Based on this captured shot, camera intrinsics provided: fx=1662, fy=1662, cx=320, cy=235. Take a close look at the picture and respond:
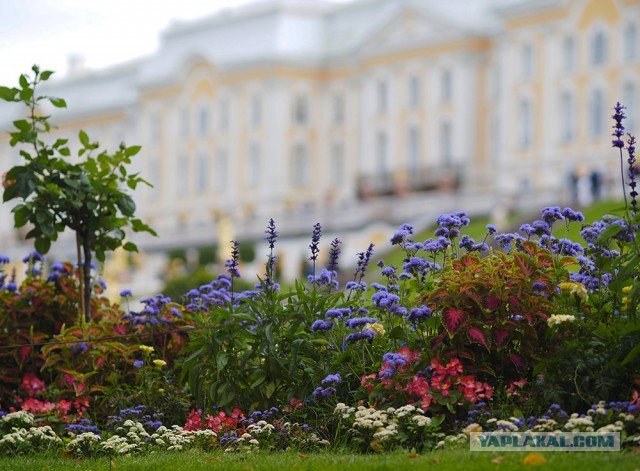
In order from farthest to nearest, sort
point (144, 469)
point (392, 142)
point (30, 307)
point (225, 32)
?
point (225, 32) → point (392, 142) → point (30, 307) → point (144, 469)

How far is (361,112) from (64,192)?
4659 centimetres

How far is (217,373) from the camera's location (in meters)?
8.57

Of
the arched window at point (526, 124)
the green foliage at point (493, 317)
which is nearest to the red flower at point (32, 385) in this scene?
the green foliage at point (493, 317)

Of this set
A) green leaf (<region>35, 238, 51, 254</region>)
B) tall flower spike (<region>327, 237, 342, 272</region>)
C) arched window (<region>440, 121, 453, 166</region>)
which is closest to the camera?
tall flower spike (<region>327, 237, 342, 272</region>)

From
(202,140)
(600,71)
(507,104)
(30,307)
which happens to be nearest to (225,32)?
(202,140)

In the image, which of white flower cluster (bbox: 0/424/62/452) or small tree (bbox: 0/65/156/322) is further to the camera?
small tree (bbox: 0/65/156/322)

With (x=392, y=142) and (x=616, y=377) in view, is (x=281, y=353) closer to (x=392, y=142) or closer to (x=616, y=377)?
(x=616, y=377)

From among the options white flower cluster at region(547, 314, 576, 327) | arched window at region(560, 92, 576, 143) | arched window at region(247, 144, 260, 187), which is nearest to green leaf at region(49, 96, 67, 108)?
white flower cluster at region(547, 314, 576, 327)

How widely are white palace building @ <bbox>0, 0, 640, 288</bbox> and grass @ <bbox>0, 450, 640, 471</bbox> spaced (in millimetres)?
27222

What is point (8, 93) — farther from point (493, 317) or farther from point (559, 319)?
point (559, 319)

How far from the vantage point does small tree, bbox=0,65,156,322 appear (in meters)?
9.89

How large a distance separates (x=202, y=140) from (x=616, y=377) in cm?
5544

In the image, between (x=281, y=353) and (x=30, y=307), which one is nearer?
(x=281, y=353)

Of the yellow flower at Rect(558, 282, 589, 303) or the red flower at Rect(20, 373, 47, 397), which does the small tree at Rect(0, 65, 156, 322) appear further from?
the yellow flower at Rect(558, 282, 589, 303)
